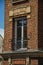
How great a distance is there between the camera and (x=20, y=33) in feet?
77.3

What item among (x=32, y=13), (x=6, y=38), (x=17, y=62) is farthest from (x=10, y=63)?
(x=32, y=13)

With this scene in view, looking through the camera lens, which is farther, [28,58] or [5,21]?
[5,21]

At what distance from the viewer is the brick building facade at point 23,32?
2208 cm

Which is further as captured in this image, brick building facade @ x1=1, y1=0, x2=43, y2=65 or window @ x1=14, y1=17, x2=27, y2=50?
window @ x1=14, y1=17, x2=27, y2=50

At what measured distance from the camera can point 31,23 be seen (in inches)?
895

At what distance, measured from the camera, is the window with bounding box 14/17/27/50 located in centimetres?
2322

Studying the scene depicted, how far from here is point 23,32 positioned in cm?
2334

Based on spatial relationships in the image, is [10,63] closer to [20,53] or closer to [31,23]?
[20,53]

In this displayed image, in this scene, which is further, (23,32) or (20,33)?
(20,33)

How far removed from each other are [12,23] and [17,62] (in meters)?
3.12

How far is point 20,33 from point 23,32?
0.31 metres

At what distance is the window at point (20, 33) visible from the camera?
23219 millimetres

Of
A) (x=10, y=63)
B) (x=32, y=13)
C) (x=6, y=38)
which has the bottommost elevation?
(x=10, y=63)

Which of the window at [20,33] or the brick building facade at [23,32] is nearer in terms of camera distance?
the brick building facade at [23,32]
